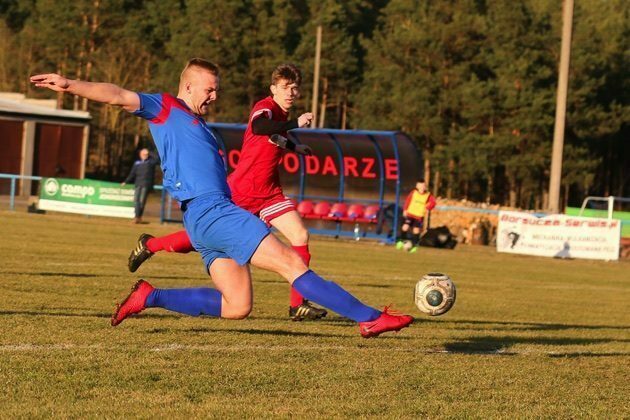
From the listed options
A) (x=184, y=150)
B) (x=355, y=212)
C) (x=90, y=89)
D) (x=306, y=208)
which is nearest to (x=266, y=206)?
(x=184, y=150)

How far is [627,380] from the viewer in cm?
750

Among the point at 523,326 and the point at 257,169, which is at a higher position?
the point at 257,169

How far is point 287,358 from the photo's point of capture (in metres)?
7.52

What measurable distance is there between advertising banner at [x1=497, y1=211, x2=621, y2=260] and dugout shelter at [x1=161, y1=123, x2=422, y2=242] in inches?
137

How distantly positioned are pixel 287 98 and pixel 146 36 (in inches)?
3150

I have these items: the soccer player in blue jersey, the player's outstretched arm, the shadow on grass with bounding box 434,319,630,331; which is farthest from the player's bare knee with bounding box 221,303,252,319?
the shadow on grass with bounding box 434,319,630,331

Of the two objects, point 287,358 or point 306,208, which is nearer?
point 287,358

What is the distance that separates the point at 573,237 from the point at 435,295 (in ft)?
66.9

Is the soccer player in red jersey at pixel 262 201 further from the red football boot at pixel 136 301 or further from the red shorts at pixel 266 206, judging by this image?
the red football boot at pixel 136 301

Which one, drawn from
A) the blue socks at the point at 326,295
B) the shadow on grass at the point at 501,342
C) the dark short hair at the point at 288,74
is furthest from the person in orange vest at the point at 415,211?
the blue socks at the point at 326,295

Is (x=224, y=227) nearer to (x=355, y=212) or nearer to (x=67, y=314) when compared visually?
(x=67, y=314)

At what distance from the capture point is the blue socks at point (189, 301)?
25.4 ft

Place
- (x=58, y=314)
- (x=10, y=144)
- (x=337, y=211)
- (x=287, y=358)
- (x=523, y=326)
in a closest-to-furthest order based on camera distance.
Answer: (x=287, y=358)
(x=58, y=314)
(x=523, y=326)
(x=337, y=211)
(x=10, y=144)

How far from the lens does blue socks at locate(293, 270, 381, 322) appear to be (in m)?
7.13
